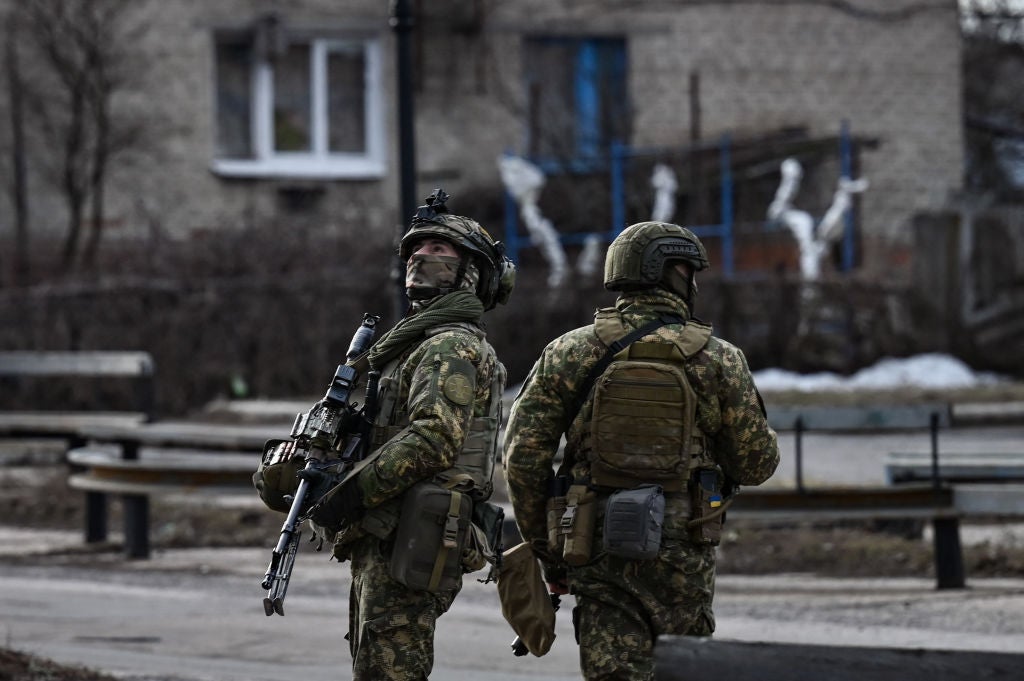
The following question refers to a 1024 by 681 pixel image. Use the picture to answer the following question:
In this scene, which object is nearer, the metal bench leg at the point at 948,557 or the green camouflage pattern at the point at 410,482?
the green camouflage pattern at the point at 410,482

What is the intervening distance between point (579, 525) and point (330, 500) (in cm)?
74

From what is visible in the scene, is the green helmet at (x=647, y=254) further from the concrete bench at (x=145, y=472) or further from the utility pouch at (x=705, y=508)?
the concrete bench at (x=145, y=472)

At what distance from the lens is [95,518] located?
11352 millimetres

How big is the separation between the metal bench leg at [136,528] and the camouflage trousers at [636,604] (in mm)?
6035

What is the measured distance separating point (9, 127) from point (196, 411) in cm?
592

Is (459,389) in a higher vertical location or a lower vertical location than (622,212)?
lower

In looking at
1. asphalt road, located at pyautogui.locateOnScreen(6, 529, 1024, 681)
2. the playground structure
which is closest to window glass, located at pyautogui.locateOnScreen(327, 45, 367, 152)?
the playground structure


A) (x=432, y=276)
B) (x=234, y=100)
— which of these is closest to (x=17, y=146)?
(x=234, y=100)

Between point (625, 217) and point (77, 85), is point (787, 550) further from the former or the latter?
point (77, 85)

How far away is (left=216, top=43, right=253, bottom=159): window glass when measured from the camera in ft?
74.4

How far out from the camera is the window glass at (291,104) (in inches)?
896

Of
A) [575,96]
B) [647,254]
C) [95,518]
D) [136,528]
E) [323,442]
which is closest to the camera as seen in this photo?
[323,442]

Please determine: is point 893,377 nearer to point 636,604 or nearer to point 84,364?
point 84,364

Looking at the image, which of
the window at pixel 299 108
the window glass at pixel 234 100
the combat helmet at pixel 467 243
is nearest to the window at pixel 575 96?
the window at pixel 299 108
